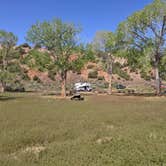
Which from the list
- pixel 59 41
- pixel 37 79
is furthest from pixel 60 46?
pixel 37 79

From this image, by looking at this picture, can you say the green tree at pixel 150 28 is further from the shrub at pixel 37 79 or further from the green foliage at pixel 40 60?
the shrub at pixel 37 79

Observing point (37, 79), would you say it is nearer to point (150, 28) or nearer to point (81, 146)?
point (150, 28)

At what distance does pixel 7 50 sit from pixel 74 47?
16250 millimetres

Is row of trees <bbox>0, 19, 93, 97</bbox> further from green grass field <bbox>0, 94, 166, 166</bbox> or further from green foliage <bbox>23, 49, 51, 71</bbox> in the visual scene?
green grass field <bbox>0, 94, 166, 166</bbox>

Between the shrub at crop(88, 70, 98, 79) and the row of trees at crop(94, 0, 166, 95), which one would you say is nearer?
the row of trees at crop(94, 0, 166, 95)

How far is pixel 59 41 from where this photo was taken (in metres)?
51.6

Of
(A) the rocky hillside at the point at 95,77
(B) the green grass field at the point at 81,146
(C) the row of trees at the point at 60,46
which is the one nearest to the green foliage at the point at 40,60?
(C) the row of trees at the point at 60,46

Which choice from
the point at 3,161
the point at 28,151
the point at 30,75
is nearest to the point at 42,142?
the point at 28,151

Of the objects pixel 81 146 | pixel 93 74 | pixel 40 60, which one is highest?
pixel 40 60

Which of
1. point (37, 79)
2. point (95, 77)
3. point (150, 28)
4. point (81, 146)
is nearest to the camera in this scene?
point (81, 146)

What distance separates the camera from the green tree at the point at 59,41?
50.6 meters

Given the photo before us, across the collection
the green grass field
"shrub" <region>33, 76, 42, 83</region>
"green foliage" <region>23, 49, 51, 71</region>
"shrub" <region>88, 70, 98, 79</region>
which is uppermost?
"green foliage" <region>23, 49, 51, 71</region>

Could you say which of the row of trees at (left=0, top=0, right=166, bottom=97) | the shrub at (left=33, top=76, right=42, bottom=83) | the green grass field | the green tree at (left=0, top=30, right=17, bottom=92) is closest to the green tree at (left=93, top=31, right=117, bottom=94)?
the row of trees at (left=0, top=0, right=166, bottom=97)

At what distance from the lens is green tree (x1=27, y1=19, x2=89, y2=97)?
50.6m
